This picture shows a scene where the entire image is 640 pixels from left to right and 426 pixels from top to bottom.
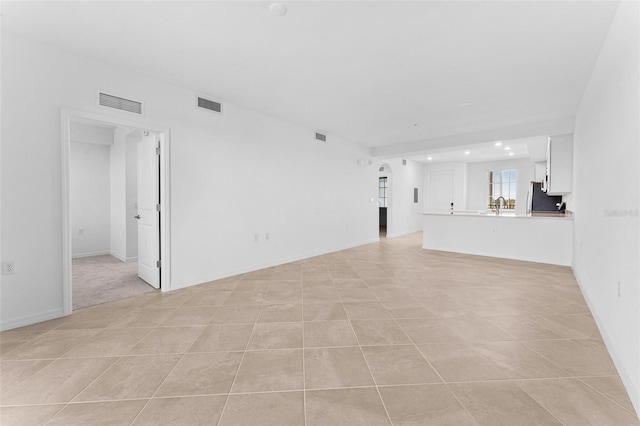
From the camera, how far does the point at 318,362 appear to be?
2041 mm

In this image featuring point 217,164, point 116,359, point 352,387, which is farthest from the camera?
point 217,164

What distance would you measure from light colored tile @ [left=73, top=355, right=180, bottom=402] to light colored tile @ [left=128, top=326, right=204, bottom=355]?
9 cm

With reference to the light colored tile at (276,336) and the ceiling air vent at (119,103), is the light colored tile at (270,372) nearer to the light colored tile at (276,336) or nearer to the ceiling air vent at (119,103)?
the light colored tile at (276,336)

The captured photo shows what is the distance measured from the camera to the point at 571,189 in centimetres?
493

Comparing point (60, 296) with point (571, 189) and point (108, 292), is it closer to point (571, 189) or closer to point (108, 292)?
point (108, 292)

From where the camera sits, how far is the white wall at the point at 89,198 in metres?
6.07

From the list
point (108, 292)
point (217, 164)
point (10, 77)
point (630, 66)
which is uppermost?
point (10, 77)

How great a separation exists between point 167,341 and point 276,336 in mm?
930

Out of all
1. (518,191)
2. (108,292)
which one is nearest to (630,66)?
(108,292)

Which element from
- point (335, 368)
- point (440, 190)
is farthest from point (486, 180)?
point (335, 368)

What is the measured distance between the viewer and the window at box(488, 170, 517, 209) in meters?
9.59

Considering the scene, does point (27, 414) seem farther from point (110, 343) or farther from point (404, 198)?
point (404, 198)

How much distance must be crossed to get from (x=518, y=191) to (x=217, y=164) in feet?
32.2

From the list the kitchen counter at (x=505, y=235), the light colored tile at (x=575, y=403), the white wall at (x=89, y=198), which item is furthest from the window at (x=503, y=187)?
the white wall at (x=89, y=198)
